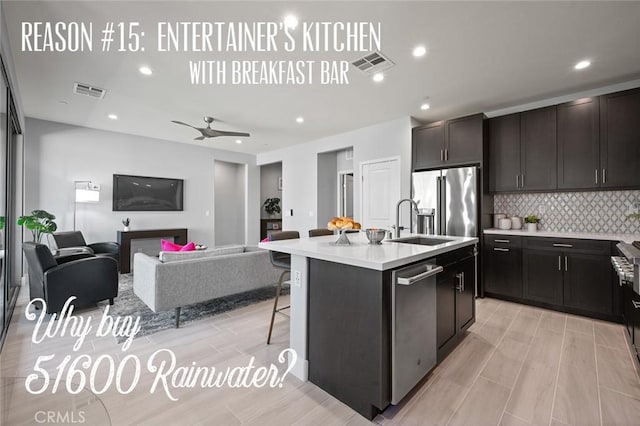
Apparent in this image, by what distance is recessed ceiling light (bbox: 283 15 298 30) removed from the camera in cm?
231

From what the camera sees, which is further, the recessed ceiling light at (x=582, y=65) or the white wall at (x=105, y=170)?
the white wall at (x=105, y=170)

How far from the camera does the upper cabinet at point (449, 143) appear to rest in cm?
395

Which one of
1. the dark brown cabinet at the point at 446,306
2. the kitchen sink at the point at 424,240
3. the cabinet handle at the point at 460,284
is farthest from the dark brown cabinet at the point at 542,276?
the dark brown cabinet at the point at 446,306

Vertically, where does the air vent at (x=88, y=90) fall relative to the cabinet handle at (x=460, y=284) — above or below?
above

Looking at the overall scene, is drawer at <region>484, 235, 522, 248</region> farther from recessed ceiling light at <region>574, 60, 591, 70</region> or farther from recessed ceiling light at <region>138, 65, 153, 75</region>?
recessed ceiling light at <region>138, 65, 153, 75</region>

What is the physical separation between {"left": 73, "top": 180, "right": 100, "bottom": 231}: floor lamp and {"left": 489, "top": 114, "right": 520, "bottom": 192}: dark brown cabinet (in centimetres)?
665

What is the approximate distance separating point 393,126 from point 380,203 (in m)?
1.37

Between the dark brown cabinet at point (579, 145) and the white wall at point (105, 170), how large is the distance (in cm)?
682

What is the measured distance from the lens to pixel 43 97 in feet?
12.9

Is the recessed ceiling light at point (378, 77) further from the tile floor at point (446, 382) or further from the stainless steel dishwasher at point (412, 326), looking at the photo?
the tile floor at point (446, 382)

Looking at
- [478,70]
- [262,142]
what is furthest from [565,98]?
[262,142]

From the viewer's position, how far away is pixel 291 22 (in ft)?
7.78

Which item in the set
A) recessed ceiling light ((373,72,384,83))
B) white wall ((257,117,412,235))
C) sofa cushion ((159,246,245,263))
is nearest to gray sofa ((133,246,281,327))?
sofa cushion ((159,246,245,263))

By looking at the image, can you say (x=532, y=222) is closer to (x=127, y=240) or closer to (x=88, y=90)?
(x=88, y=90)
